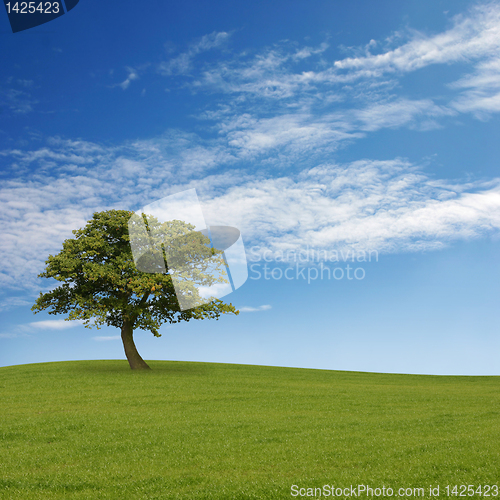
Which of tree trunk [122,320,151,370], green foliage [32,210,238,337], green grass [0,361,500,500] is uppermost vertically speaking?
green foliage [32,210,238,337]

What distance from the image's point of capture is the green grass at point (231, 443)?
37.2ft

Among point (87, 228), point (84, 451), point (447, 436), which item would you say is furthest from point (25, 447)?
point (87, 228)

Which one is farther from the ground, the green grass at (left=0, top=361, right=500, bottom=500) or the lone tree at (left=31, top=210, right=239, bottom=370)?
the lone tree at (left=31, top=210, right=239, bottom=370)

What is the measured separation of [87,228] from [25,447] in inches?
1130

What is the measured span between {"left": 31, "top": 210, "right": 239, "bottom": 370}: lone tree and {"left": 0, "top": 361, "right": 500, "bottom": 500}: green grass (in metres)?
11.1

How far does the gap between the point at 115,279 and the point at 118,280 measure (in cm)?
31

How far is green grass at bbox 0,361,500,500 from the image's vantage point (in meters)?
11.3

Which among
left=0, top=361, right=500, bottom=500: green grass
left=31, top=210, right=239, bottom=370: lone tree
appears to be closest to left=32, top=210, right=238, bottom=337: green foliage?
left=31, top=210, right=239, bottom=370: lone tree

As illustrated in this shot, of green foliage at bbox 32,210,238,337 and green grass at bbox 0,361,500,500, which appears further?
green foliage at bbox 32,210,238,337

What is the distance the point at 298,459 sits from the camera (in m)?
13.3

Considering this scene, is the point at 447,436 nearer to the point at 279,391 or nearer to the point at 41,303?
the point at 279,391

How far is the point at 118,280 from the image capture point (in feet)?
122

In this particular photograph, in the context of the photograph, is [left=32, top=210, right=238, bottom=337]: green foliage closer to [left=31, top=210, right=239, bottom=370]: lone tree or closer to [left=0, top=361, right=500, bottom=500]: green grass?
[left=31, top=210, right=239, bottom=370]: lone tree

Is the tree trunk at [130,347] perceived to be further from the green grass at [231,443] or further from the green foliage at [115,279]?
the green grass at [231,443]
